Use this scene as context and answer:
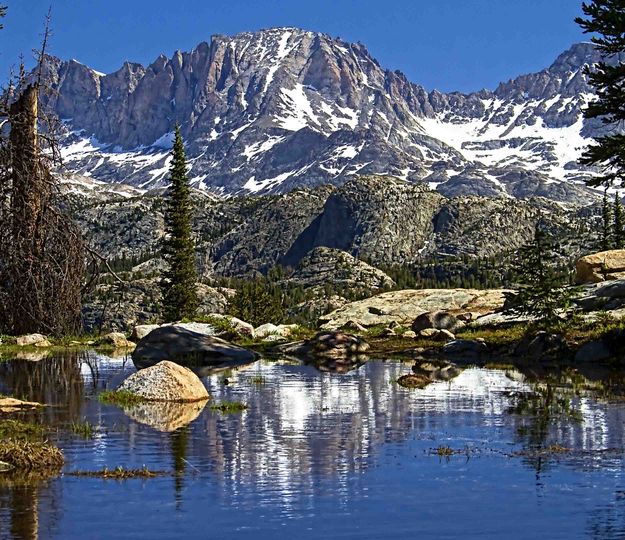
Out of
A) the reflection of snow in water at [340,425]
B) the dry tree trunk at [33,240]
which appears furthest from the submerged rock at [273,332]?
the dry tree trunk at [33,240]

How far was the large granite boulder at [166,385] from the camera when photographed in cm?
2480

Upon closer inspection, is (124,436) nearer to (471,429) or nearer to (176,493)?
(176,493)

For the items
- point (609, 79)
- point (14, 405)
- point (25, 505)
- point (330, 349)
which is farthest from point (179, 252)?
point (25, 505)

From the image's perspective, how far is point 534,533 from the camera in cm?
1166

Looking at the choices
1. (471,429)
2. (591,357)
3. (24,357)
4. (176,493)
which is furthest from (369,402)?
(24,357)

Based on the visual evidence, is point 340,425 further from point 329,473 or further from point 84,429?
point 84,429

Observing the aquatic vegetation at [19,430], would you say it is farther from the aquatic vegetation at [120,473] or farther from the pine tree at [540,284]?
the pine tree at [540,284]

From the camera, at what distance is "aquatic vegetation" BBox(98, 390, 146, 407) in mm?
24406

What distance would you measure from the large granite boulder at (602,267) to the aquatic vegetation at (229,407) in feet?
142

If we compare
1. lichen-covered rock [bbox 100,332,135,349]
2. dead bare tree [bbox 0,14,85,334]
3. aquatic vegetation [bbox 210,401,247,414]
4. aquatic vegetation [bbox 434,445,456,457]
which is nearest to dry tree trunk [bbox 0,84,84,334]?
dead bare tree [bbox 0,14,85,334]

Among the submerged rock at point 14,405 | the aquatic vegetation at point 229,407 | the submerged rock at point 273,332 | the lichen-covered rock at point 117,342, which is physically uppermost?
the submerged rock at point 273,332

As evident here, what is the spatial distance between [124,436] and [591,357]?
25.9 metres

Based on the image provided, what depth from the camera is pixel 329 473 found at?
600 inches

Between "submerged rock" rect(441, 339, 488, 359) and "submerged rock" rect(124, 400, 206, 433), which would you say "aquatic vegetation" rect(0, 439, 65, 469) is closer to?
"submerged rock" rect(124, 400, 206, 433)
